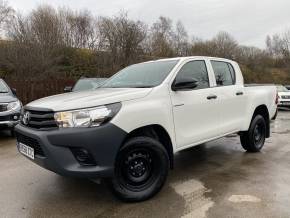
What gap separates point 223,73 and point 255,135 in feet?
5.05

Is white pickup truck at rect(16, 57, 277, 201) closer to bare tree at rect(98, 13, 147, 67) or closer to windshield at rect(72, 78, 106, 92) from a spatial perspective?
windshield at rect(72, 78, 106, 92)

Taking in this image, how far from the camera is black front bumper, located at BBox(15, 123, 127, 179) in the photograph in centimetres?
354

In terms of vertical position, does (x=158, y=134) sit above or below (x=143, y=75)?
below

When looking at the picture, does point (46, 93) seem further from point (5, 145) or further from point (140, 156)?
point (140, 156)

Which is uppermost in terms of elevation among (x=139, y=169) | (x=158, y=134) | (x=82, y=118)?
(x=82, y=118)

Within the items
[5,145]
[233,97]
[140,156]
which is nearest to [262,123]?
[233,97]

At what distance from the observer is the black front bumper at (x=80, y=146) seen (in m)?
3.54

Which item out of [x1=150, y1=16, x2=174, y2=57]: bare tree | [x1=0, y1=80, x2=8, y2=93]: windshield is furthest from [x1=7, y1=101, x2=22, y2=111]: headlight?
[x1=150, y1=16, x2=174, y2=57]: bare tree

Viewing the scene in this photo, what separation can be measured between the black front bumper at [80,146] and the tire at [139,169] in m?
0.19

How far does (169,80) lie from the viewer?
4500 millimetres

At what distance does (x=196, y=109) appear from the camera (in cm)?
474

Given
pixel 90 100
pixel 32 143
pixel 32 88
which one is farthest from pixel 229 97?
pixel 32 88


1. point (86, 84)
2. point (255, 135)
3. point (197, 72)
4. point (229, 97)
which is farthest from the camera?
point (86, 84)

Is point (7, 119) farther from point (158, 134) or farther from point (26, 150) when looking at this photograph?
point (158, 134)
